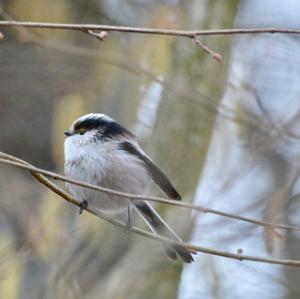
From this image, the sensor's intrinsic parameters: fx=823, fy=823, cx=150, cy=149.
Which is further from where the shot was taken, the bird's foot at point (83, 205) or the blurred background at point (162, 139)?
the blurred background at point (162, 139)

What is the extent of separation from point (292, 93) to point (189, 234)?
147 cm

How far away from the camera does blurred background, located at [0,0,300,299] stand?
5148 mm

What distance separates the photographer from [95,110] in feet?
21.4

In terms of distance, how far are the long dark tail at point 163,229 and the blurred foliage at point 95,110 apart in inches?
23.5

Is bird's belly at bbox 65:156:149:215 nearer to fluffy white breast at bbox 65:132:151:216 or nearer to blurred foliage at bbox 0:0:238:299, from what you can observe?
fluffy white breast at bbox 65:132:151:216

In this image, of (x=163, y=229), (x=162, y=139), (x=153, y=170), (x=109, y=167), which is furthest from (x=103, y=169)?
(x=162, y=139)

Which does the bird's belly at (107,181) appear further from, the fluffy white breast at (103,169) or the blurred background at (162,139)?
the blurred background at (162,139)

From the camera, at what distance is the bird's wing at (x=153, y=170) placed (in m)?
3.77

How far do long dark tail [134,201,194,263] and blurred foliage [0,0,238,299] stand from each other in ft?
1.96

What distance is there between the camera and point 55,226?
17.4 ft

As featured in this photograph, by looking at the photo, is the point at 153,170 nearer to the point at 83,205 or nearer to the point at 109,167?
the point at 109,167

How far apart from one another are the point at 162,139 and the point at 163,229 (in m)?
1.63

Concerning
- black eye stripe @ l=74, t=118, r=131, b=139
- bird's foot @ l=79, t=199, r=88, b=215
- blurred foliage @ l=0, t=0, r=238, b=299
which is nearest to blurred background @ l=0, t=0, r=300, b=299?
blurred foliage @ l=0, t=0, r=238, b=299

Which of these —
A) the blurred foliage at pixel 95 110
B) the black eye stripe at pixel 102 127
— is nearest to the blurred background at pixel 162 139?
the blurred foliage at pixel 95 110
